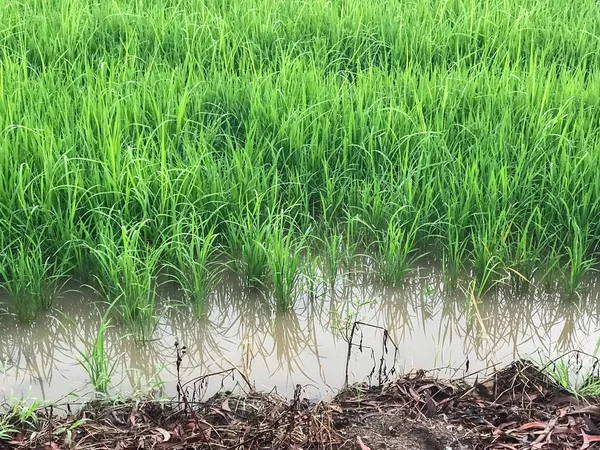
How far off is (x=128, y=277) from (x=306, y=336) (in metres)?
0.68

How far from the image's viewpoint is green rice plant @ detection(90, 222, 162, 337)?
7.61ft

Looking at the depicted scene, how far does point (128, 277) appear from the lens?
233cm

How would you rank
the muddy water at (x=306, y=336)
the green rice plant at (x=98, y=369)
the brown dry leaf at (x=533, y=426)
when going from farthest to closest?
the muddy water at (x=306, y=336), the green rice plant at (x=98, y=369), the brown dry leaf at (x=533, y=426)

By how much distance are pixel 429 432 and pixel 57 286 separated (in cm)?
151

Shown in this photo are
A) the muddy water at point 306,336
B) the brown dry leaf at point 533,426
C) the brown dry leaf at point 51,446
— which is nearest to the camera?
the brown dry leaf at point 51,446

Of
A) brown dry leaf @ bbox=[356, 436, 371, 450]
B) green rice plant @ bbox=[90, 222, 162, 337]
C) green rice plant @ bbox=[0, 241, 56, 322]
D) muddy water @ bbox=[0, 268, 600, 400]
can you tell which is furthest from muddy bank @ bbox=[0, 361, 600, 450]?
green rice plant @ bbox=[0, 241, 56, 322]

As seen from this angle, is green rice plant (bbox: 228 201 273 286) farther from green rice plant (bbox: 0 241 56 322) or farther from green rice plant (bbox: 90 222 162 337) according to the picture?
green rice plant (bbox: 0 241 56 322)

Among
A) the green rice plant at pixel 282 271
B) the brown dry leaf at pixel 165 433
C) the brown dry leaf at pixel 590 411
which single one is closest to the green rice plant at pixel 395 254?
the green rice plant at pixel 282 271

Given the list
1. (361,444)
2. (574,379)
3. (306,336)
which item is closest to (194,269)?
(306,336)

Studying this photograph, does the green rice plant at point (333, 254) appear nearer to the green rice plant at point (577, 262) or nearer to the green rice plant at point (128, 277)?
the green rice plant at point (128, 277)

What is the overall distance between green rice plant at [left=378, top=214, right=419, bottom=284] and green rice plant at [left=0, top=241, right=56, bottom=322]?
4.18 ft

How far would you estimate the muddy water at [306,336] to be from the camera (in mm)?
2162

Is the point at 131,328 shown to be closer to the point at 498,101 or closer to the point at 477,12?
the point at 498,101

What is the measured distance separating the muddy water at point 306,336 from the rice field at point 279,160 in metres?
0.08
